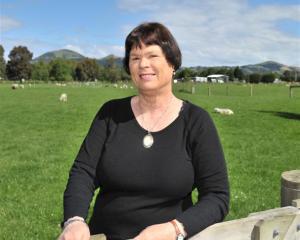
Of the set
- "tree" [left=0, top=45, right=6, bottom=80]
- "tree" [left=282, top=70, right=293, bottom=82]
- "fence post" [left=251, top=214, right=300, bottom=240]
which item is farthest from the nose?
"tree" [left=282, top=70, right=293, bottom=82]

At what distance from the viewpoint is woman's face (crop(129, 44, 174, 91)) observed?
2904mm

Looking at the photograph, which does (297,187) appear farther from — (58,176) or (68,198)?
(58,176)

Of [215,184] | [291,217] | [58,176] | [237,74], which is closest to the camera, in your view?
[291,217]

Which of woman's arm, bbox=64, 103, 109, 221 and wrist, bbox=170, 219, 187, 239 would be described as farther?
woman's arm, bbox=64, 103, 109, 221

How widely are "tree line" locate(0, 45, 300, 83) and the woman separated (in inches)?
5160

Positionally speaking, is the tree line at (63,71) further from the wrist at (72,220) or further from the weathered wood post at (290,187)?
the wrist at (72,220)

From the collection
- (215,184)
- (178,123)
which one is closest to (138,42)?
(178,123)

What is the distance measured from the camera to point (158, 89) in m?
2.95

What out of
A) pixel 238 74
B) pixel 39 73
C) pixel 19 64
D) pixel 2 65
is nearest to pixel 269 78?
pixel 238 74

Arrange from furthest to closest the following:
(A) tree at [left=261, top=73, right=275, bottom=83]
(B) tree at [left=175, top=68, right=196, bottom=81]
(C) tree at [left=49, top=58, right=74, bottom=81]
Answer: (C) tree at [left=49, top=58, right=74, bottom=81] → (A) tree at [left=261, top=73, right=275, bottom=83] → (B) tree at [left=175, top=68, right=196, bottom=81]

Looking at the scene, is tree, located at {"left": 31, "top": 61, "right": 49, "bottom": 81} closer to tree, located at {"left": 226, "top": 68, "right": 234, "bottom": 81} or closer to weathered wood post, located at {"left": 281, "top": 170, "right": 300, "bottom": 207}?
tree, located at {"left": 226, "top": 68, "right": 234, "bottom": 81}

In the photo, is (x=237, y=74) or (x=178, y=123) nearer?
(x=178, y=123)

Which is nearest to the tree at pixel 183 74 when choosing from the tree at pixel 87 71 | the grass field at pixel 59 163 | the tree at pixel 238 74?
the grass field at pixel 59 163

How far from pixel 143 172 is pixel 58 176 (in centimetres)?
725
